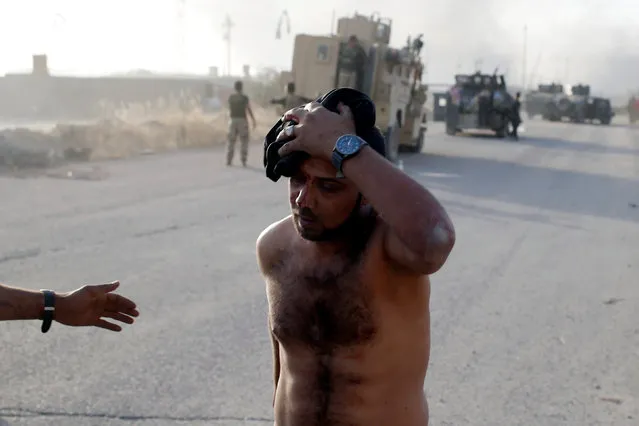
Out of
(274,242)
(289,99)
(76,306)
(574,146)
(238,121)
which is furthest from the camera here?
(574,146)

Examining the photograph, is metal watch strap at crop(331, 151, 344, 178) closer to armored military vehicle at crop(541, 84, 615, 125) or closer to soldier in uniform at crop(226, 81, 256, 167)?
soldier in uniform at crop(226, 81, 256, 167)

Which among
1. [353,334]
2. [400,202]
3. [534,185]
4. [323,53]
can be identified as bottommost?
[534,185]

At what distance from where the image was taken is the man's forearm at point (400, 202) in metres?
1.98

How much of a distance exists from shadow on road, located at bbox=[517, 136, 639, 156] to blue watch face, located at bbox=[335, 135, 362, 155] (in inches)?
927

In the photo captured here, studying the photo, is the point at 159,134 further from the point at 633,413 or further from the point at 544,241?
the point at 633,413

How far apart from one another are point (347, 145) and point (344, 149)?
0.01m

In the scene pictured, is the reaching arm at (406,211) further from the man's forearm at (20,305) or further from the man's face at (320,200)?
the man's forearm at (20,305)

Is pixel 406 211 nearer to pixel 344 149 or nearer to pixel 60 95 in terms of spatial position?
pixel 344 149

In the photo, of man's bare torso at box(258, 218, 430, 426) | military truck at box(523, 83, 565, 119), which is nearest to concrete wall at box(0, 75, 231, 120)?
military truck at box(523, 83, 565, 119)

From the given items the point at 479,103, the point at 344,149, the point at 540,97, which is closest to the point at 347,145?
the point at 344,149

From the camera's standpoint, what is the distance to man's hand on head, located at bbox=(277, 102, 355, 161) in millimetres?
2055

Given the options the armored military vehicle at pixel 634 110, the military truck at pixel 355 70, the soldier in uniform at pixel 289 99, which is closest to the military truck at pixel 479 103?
the military truck at pixel 355 70

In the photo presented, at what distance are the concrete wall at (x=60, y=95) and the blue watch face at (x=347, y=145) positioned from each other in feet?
125

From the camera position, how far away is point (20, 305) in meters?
2.94
